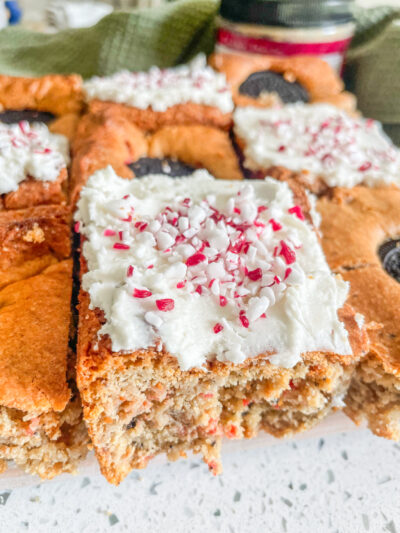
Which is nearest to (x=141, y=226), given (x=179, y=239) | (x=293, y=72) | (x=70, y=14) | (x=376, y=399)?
(x=179, y=239)

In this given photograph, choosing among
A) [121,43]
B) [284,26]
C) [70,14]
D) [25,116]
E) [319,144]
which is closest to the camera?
[319,144]

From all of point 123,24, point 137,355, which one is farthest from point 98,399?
point 123,24

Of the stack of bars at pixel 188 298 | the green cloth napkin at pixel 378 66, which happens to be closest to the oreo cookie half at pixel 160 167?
the stack of bars at pixel 188 298

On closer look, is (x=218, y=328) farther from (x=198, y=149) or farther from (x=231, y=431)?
(x=198, y=149)

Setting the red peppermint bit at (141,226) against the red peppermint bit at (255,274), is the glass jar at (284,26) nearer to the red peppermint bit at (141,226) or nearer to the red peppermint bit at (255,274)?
the red peppermint bit at (141,226)

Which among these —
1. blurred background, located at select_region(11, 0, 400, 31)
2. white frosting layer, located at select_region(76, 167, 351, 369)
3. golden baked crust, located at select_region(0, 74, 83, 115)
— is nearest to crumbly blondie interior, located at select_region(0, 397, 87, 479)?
white frosting layer, located at select_region(76, 167, 351, 369)
